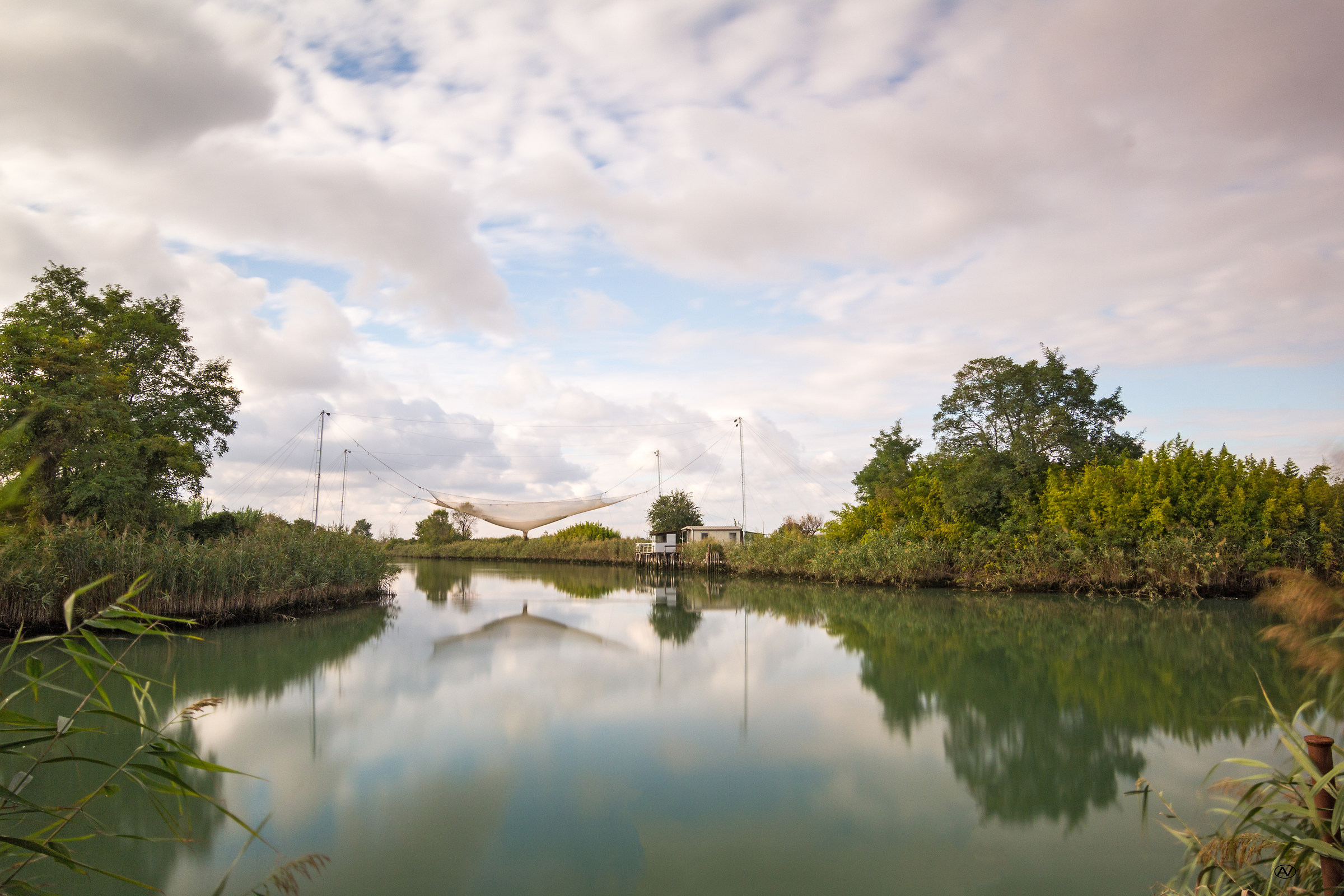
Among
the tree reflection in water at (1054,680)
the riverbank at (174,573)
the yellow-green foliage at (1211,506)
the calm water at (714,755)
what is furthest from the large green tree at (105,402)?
the yellow-green foliage at (1211,506)

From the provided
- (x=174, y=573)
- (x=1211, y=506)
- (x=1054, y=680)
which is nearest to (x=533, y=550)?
(x=174, y=573)

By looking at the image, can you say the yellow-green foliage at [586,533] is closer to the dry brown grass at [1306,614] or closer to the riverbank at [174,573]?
the riverbank at [174,573]

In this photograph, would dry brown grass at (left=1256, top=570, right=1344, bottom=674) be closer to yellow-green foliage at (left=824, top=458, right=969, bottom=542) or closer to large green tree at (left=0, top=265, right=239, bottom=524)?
large green tree at (left=0, top=265, right=239, bottom=524)

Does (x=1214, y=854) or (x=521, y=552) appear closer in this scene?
(x=1214, y=854)

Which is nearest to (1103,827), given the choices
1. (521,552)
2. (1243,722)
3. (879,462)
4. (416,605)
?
(1243,722)

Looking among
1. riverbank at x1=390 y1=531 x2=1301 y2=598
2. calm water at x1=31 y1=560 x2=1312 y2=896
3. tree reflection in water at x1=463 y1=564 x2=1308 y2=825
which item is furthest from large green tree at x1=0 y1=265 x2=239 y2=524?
riverbank at x1=390 y1=531 x2=1301 y2=598

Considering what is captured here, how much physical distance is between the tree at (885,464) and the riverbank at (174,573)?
564 inches

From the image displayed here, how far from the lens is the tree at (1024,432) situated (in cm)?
1644

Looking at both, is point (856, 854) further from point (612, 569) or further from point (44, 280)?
point (612, 569)

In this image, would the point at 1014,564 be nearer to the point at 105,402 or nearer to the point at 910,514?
the point at 910,514

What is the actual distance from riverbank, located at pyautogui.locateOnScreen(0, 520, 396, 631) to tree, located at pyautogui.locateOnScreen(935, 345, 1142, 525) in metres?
13.7

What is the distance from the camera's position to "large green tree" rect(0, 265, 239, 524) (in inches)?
433

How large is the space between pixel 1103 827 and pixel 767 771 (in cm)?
174

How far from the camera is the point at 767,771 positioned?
14.4ft
